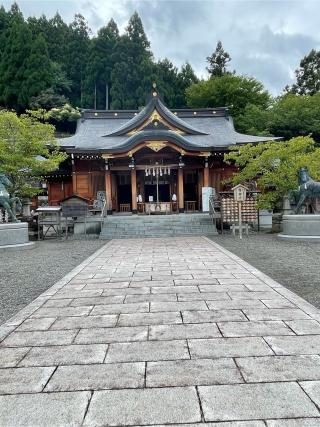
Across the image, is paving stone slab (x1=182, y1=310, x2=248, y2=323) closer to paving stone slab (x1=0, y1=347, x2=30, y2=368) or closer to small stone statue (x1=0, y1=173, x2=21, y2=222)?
paving stone slab (x1=0, y1=347, x2=30, y2=368)

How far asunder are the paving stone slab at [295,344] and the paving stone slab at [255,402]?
1.96 ft

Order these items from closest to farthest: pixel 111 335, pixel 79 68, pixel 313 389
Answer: pixel 313 389
pixel 111 335
pixel 79 68

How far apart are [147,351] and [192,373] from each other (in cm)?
57

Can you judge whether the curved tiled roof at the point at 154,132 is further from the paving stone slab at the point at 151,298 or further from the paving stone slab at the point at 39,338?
the paving stone slab at the point at 39,338

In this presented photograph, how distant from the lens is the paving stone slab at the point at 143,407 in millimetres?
2037

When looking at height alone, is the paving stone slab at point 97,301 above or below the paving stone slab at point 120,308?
below

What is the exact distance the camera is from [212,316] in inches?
154

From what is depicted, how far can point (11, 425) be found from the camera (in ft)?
6.71

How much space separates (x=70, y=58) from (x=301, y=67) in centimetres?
3491

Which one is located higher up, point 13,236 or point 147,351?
point 13,236

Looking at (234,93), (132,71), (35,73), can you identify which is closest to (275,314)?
(234,93)

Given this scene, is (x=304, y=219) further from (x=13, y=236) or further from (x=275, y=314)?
(x=13, y=236)

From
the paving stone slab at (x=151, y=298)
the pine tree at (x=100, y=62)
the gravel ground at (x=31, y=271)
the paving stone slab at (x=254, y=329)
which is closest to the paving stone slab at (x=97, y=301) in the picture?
the paving stone slab at (x=151, y=298)

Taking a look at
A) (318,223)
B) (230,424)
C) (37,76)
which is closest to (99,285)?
(230,424)
